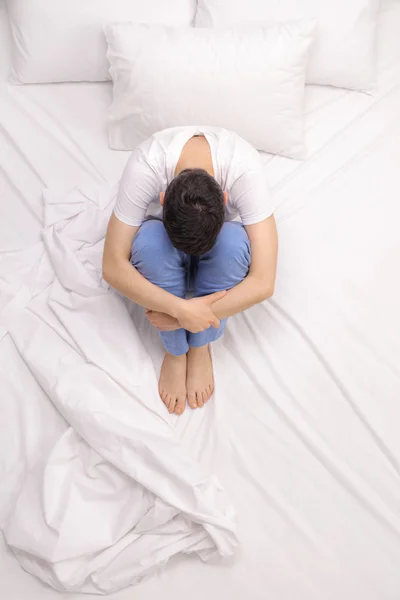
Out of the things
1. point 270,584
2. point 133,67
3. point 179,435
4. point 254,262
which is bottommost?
point 270,584

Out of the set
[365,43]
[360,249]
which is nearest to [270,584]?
[360,249]

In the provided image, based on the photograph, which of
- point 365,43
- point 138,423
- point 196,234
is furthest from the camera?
point 365,43

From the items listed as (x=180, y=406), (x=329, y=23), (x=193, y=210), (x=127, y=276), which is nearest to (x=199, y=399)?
(x=180, y=406)

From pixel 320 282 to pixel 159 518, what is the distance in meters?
0.60

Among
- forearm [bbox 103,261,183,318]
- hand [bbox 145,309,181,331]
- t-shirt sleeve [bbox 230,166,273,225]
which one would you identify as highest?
t-shirt sleeve [bbox 230,166,273,225]

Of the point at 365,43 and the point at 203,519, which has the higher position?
the point at 365,43

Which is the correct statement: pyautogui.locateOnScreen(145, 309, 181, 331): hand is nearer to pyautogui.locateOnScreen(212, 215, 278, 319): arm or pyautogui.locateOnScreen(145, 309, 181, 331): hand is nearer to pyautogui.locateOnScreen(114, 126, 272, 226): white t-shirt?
pyautogui.locateOnScreen(212, 215, 278, 319): arm

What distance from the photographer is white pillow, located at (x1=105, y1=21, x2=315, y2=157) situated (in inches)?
56.6

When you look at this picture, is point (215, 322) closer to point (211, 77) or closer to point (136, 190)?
point (136, 190)

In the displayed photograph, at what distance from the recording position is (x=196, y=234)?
1046 mm

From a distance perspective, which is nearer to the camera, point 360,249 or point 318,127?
point 360,249

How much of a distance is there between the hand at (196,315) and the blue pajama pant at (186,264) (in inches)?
2.2

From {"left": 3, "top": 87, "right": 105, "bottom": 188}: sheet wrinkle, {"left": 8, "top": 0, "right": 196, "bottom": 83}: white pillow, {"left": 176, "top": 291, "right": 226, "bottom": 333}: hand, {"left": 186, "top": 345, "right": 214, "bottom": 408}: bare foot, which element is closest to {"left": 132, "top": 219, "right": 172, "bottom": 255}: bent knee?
{"left": 176, "top": 291, "right": 226, "bottom": 333}: hand

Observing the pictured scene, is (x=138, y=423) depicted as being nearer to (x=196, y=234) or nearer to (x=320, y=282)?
(x=196, y=234)
